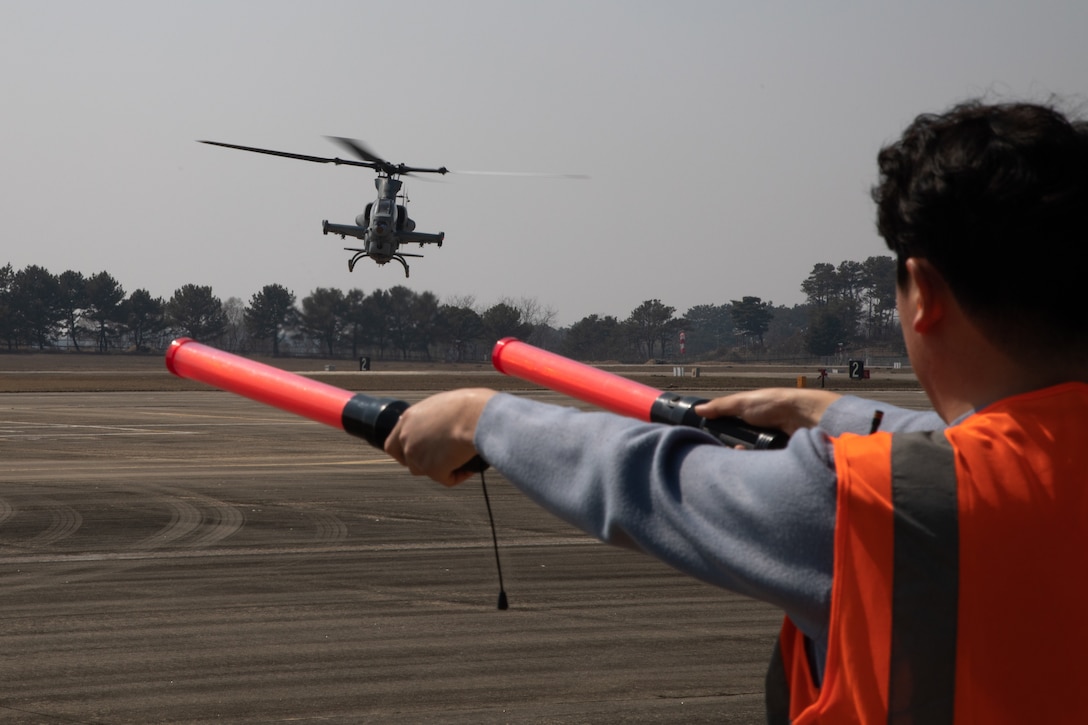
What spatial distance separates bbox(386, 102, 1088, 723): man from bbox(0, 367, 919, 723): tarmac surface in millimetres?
3996

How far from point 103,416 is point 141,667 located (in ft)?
83.1

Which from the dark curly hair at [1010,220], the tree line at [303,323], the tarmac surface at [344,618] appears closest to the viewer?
the dark curly hair at [1010,220]

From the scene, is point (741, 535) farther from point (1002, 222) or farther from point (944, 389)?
point (1002, 222)

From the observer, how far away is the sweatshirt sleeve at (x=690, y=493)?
1275 mm

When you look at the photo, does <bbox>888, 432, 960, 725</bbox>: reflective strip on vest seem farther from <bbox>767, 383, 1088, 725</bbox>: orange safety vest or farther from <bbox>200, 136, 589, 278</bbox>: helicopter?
<bbox>200, 136, 589, 278</bbox>: helicopter

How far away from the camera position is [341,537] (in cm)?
1030

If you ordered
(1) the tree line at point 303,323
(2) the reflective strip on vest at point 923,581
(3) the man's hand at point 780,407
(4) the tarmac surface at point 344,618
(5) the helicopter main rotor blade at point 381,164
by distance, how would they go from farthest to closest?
(1) the tree line at point 303,323, (5) the helicopter main rotor blade at point 381,164, (4) the tarmac surface at point 344,618, (3) the man's hand at point 780,407, (2) the reflective strip on vest at point 923,581

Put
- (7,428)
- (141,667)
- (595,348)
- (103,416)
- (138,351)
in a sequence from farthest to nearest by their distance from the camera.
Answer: (595,348) → (138,351) → (103,416) → (7,428) → (141,667)

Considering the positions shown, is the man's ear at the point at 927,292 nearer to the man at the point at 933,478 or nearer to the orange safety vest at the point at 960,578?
the man at the point at 933,478

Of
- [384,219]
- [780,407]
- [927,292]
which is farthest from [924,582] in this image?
[384,219]

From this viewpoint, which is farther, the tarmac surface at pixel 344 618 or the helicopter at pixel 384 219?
the helicopter at pixel 384 219

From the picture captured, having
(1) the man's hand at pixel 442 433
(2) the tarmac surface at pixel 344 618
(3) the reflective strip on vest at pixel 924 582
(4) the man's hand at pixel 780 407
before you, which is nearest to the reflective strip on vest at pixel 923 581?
(3) the reflective strip on vest at pixel 924 582

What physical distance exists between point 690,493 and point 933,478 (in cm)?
28

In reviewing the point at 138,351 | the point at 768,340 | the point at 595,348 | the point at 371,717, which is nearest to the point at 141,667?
the point at 371,717
